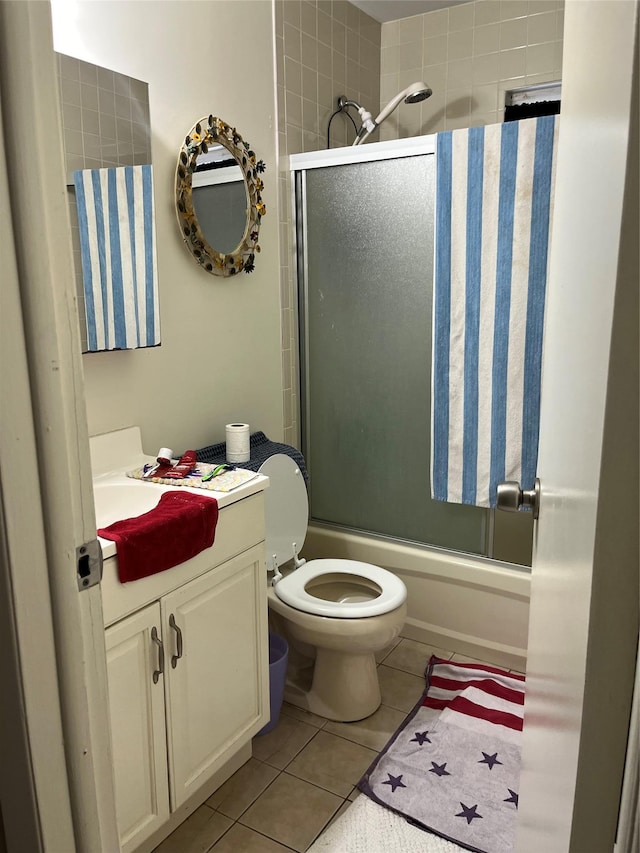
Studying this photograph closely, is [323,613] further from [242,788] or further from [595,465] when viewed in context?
[595,465]

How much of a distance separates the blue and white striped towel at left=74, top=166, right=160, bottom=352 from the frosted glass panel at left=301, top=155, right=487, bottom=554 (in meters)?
0.81

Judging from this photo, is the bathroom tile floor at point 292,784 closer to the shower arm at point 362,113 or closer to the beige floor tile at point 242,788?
the beige floor tile at point 242,788

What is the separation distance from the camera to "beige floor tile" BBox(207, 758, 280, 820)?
6.10 feet

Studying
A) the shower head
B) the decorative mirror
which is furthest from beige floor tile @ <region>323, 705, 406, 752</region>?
the shower head

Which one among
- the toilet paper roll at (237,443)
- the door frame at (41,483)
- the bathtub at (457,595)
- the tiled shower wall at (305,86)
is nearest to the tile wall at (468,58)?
the tiled shower wall at (305,86)

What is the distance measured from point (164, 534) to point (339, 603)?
0.81 m

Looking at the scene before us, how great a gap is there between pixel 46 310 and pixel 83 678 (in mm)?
432

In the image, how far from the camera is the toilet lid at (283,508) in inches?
88.9

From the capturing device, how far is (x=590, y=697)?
1.64ft

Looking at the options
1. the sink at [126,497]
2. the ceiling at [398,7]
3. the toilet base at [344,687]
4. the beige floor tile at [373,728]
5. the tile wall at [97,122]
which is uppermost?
the ceiling at [398,7]

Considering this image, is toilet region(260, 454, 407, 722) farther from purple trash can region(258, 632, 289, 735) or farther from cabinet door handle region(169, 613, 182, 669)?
cabinet door handle region(169, 613, 182, 669)

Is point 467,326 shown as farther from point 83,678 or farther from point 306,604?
point 83,678

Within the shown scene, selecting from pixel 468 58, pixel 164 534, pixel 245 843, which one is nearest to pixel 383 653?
pixel 245 843

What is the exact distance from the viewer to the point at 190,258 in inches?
88.0
